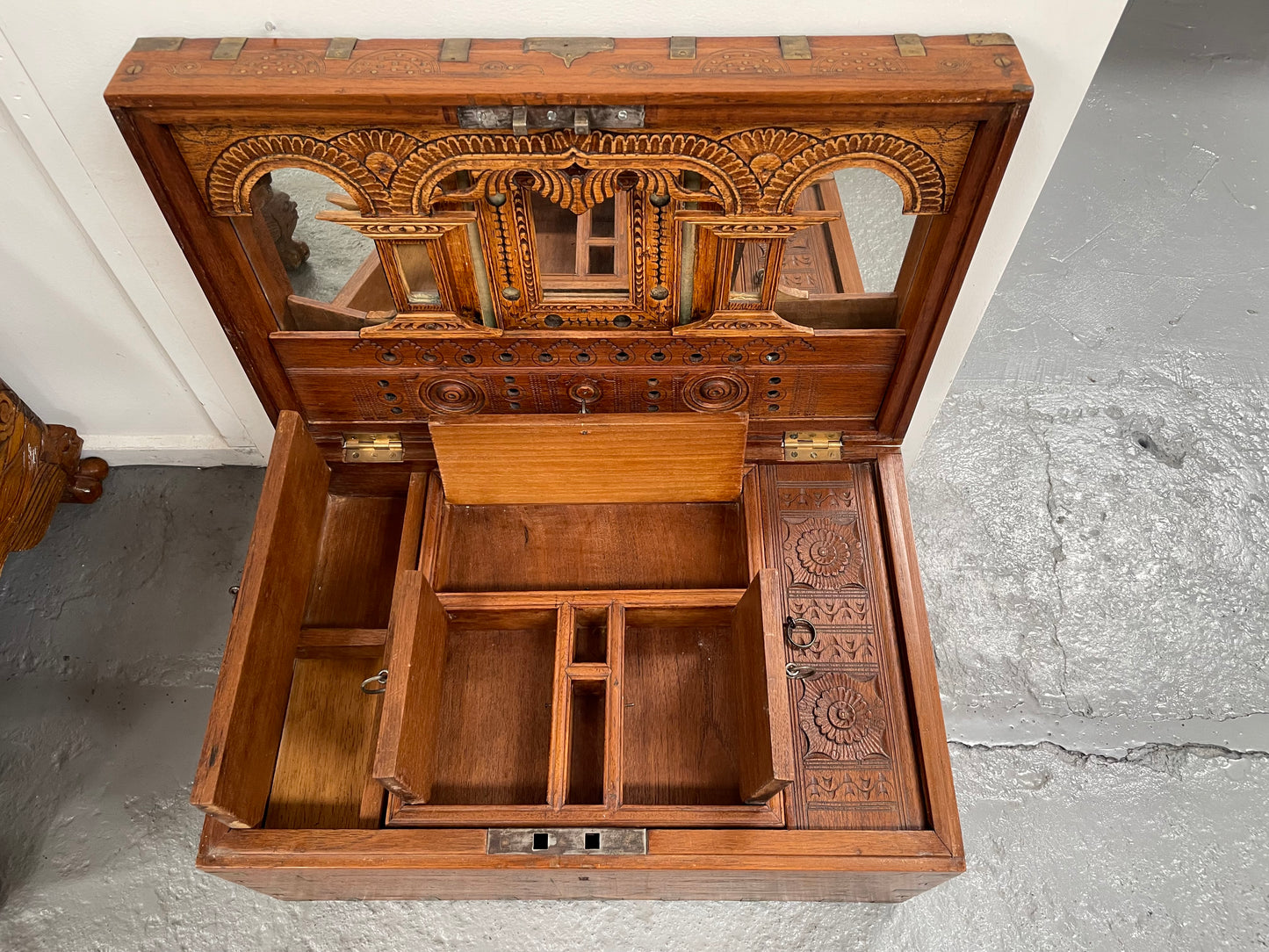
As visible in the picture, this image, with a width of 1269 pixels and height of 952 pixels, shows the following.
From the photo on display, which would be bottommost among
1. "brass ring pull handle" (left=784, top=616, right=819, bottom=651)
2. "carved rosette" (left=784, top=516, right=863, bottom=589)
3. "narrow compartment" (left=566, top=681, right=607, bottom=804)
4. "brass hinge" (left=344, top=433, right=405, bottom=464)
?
"narrow compartment" (left=566, top=681, right=607, bottom=804)

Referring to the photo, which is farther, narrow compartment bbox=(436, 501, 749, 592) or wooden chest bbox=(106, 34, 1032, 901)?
narrow compartment bbox=(436, 501, 749, 592)

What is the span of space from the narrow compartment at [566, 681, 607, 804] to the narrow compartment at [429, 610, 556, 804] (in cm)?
4

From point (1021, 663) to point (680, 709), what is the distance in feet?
2.85

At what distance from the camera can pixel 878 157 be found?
112cm

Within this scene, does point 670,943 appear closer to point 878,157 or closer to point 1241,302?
point 878,157

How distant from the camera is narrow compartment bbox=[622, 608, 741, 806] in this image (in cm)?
139

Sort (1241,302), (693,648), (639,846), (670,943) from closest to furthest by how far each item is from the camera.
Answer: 1. (639,846)
2. (693,648)
3. (670,943)
4. (1241,302)

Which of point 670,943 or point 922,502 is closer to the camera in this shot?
point 670,943

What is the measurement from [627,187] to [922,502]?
126 cm

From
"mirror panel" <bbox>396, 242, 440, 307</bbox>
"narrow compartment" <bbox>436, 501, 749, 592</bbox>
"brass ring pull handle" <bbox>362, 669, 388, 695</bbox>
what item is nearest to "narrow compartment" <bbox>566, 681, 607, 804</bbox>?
"narrow compartment" <bbox>436, 501, 749, 592</bbox>

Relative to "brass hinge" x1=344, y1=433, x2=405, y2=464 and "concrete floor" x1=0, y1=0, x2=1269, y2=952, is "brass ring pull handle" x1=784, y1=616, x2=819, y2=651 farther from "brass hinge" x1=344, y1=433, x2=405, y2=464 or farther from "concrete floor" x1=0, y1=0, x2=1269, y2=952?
"brass hinge" x1=344, y1=433, x2=405, y2=464

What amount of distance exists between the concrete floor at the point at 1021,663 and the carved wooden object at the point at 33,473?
91 mm

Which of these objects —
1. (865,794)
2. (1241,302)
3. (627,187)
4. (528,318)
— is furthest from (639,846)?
(1241,302)

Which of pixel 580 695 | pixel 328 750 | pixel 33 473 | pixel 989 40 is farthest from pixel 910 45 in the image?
pixel 33 473
